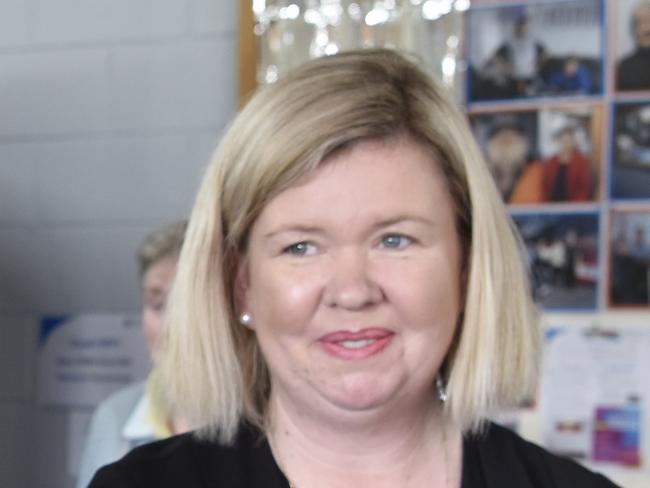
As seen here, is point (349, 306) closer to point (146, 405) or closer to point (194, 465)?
point (194, 465)

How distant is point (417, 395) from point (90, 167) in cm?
138

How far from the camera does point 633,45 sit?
201 centimetres

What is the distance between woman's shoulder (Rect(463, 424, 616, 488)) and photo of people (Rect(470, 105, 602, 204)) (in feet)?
2.77

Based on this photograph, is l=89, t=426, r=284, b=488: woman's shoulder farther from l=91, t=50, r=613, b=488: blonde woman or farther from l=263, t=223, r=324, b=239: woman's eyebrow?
l=263, t=223, r=324, b=239: woman's eyebrow

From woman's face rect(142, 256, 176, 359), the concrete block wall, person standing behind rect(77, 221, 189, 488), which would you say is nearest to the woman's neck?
person standing behind rect(77, 221, 189, 488)

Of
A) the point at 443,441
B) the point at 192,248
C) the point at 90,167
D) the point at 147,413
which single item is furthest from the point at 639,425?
the point at 90,167

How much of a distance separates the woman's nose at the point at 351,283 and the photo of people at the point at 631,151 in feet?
3.50

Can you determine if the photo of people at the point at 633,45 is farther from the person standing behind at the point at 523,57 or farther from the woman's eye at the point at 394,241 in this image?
the woman's eye at the point at 394,241

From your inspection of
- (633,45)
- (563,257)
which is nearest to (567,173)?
(563,257)

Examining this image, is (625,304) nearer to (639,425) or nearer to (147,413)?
(639,425)

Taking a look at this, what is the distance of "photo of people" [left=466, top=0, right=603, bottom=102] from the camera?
2035 millimetres

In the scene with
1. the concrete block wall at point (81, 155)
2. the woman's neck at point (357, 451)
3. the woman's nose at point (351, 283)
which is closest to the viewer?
the woman's nose at point (351, 283)

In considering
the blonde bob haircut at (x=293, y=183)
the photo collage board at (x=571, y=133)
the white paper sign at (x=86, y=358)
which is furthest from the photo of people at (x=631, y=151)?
the white paper sign at (x=86, y=358)

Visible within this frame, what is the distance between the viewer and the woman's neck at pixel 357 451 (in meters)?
1.21
